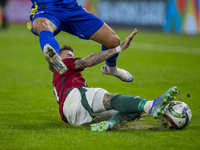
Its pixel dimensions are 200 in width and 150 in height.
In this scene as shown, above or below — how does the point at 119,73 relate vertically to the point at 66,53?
below

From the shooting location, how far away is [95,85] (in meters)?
6.78

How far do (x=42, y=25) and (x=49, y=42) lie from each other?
453 mm

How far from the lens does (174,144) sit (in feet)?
9.90

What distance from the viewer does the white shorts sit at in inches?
142

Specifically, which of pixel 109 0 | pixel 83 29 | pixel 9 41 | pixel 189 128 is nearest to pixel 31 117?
pixel 83 29

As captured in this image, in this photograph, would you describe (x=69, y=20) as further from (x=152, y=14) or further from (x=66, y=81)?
(x=152, y=14)

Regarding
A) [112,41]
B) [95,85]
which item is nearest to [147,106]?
[112,41]

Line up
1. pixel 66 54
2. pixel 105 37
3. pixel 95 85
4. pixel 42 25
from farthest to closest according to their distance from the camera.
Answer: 1. pixel 95 85
2. pixel 105 37
3. pixel 66 54
4. pixel 42 25

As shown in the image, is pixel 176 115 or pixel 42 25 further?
pixel 42 25

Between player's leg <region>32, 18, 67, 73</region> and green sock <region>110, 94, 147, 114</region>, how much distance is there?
648 mm

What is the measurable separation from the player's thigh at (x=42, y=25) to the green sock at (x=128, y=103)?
116 cm

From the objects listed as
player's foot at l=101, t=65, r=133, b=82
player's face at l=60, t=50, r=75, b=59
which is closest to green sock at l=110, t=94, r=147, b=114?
player's face at l=60, t=50, r=75, b=59

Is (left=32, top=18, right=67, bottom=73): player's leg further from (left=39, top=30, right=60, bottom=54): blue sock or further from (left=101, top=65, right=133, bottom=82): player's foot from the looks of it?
(left=101, top=65, right=133, bottom=82): player's foot

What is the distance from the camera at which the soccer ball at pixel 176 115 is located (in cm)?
342
